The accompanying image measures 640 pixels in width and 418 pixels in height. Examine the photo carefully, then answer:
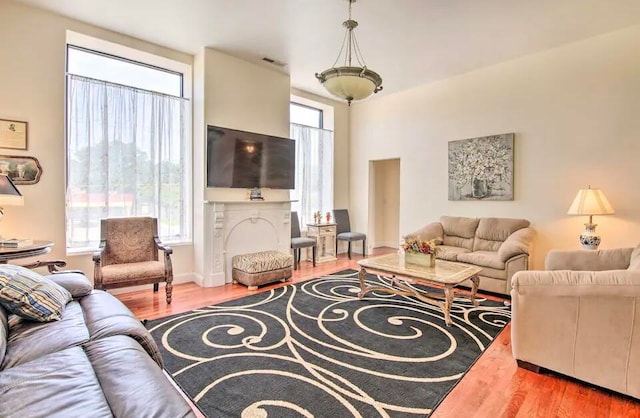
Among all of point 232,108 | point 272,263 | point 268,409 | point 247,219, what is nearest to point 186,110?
point 232,108

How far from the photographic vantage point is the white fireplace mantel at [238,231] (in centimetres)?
459

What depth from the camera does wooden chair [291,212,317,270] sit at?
5.59 meters

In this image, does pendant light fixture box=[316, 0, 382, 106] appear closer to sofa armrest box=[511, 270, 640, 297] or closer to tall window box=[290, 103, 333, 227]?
sofa armrest box=[511, 270, 640, 297]

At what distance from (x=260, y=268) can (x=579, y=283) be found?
3.40 metres

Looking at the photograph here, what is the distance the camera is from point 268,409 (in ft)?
6.35

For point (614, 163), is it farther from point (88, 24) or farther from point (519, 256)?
point (88, 24)

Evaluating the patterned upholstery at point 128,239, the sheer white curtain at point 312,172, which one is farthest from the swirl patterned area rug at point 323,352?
the sheer white curtain at point 312,172

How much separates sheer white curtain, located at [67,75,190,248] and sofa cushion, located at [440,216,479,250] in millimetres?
4128

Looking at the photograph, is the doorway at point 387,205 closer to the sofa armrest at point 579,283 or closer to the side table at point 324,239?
the side table at point 324,239

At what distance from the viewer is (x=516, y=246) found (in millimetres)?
3967

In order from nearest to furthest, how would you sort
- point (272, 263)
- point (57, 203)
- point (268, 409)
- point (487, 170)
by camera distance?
point (268, 409)
point (57, 203)
point (272, 263)
point (487, 170)

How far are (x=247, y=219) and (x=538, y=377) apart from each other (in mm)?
3927

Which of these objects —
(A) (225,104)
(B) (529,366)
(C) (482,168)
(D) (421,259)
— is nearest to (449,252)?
(D) (421,259)

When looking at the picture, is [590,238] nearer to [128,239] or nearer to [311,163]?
[311,163]
